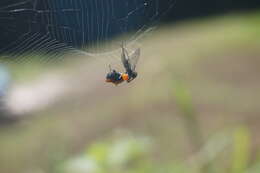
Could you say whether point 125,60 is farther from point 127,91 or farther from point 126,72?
point 127,91

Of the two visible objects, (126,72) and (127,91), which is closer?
(126,72)

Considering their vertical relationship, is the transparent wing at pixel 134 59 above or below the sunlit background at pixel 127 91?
above

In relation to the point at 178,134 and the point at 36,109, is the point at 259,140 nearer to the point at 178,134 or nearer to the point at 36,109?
the point at 178,134

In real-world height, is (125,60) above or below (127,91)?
above

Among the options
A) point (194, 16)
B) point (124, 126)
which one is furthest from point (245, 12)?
point (124, 126)

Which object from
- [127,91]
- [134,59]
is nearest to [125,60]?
[134,59]
